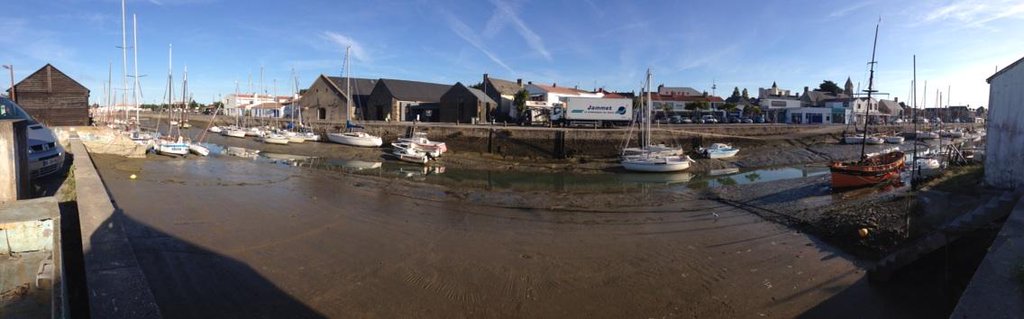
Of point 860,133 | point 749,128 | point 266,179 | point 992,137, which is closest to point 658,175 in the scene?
point 992,137

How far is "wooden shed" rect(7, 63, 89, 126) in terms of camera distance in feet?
100

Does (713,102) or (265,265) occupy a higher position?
(713,102)

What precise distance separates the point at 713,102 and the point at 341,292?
7974cm

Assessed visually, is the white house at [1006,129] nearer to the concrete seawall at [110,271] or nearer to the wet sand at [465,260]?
the wet sand at [465,260]

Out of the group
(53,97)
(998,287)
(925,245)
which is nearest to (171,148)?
(53,97)

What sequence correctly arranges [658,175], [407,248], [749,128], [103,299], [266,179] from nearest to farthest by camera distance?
[103,299]
[407,248]
[266,179]
[658,175]
[749,128]

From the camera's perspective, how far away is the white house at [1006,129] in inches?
500

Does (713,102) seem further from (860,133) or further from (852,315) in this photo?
(852,315)

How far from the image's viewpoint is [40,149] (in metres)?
11.1

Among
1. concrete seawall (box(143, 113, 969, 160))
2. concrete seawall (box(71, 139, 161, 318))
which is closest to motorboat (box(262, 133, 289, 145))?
concrete seawall (box(143, 113, 969, 160))

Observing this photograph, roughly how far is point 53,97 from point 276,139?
1342 cm

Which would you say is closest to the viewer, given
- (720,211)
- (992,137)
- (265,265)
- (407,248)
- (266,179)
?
(265,265)

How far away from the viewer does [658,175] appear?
2830cm

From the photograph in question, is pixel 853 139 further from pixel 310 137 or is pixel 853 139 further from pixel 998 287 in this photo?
pixel 998 287
